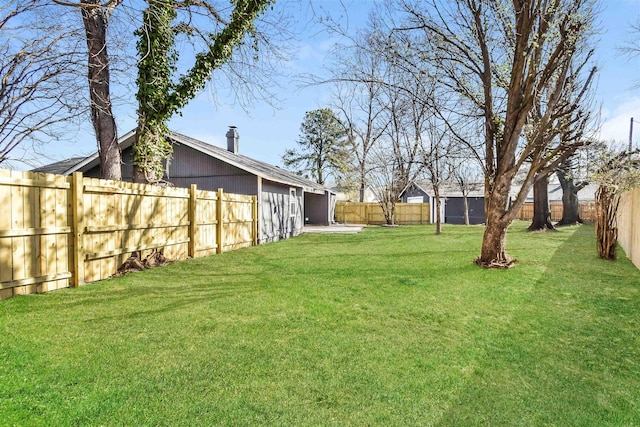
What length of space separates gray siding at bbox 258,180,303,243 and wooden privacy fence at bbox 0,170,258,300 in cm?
341

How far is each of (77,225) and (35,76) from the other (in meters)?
3.01

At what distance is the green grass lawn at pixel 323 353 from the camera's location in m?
2.14

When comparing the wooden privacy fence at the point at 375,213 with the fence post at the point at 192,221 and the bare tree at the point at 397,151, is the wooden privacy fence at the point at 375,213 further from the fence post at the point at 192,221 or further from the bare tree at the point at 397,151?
the fence post at the point at 192,221

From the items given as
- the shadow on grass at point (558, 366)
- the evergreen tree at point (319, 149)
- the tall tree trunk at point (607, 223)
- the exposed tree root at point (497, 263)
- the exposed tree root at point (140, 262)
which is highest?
the evergreen tree at point (319, 149)

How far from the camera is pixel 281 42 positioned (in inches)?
267

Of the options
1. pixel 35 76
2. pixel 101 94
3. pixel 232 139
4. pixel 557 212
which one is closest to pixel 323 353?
pixel 35 76

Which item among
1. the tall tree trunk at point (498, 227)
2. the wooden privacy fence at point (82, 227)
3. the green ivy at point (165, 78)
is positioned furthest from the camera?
the green ivy at point (165, 78)

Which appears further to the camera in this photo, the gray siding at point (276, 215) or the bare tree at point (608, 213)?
the gray siding at point (276, 215)

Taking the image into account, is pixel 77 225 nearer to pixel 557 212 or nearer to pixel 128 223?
pixel 128 223

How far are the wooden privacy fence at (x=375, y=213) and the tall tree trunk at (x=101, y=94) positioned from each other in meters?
20.1

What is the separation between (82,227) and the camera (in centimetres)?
537

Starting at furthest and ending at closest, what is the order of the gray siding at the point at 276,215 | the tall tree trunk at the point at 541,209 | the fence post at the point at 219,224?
1. the tall tree trunk at the point at 541,209
2. the gray siding at the point at 276,215
3. the fence post at the point at 219,224

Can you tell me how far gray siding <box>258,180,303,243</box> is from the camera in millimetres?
12188

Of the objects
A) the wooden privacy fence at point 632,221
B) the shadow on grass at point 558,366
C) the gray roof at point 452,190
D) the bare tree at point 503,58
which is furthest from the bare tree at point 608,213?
the gray roof at point 452,190
